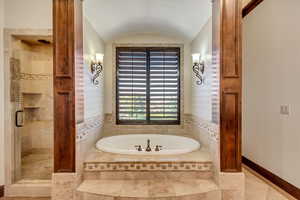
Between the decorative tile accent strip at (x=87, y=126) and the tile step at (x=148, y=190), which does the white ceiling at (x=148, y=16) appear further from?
the tile step at (x=148, y=190)

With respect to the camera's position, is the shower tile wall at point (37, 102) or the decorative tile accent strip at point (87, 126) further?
the shower tile wall at point (37, 102)

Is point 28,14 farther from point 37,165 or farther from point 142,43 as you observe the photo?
point 37,165

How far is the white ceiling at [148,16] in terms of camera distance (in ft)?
9.34

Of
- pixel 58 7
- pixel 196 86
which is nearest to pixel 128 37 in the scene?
pixel 196 86

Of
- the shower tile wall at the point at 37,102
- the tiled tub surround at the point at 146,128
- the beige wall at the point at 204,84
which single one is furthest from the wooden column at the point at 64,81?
the shower tile wall at the point at 37,102

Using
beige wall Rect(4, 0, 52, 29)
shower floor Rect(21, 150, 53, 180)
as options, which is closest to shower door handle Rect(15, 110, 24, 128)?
shower floor Rect(21, 150, 53, 180)

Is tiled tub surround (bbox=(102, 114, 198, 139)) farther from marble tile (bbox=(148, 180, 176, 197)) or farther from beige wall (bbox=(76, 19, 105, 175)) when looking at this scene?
marble tile (bbox=(148, 180, 176, 197))

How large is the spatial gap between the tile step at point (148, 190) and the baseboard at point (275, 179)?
1.00 metres

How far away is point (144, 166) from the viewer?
2.51 metres

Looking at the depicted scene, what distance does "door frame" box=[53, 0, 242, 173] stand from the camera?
2207mm

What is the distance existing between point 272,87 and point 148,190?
7.06 feet

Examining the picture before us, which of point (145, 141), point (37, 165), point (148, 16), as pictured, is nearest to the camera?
point (148, 16)

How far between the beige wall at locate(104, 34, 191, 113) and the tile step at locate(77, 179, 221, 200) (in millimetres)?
1914

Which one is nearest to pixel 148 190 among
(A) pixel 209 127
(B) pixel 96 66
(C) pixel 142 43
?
(A) pixel 209 127
